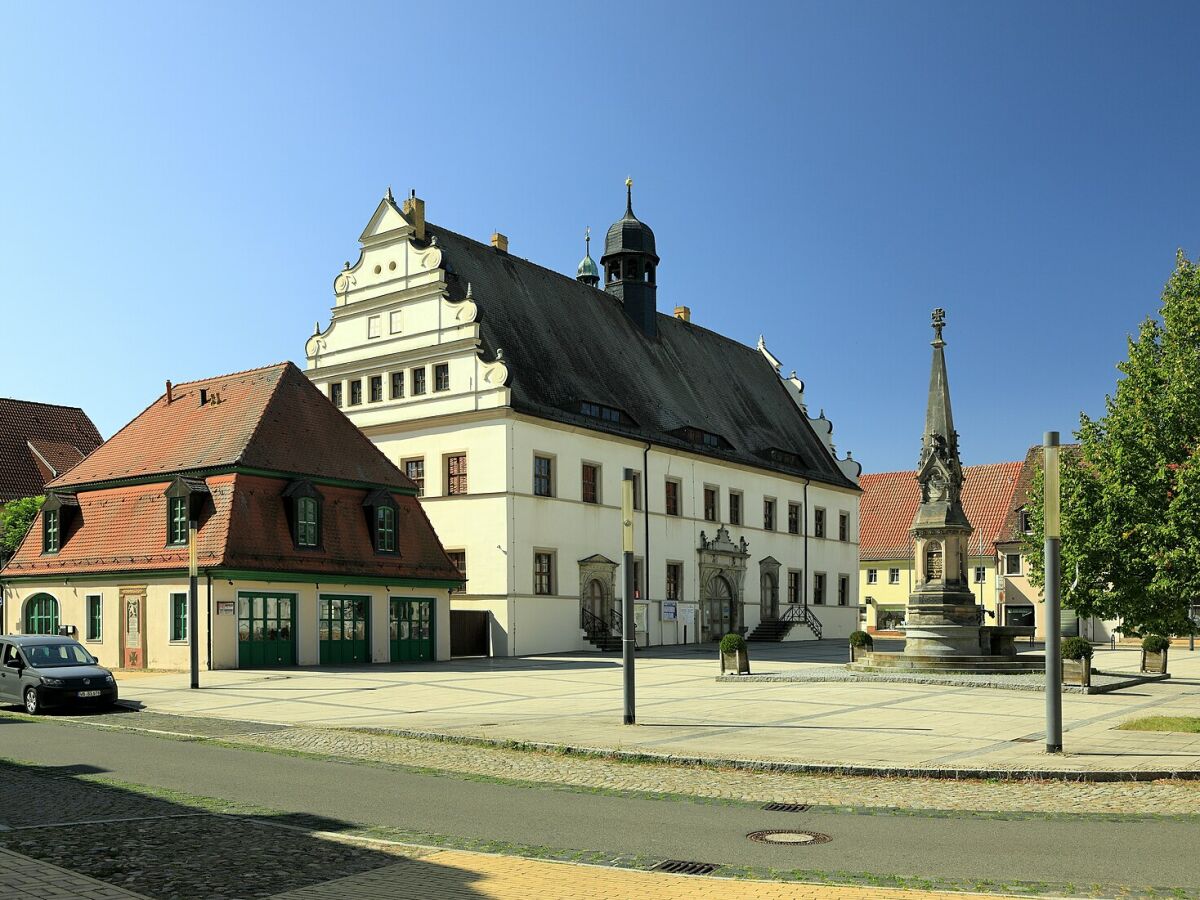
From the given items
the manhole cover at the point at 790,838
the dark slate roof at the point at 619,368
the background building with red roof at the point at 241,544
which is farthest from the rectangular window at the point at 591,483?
the manhole cover at the point at 790,838

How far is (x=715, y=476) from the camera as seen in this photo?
56594 mm

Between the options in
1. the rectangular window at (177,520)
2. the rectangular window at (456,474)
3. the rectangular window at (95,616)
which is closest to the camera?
the rectangular window at (177,520)

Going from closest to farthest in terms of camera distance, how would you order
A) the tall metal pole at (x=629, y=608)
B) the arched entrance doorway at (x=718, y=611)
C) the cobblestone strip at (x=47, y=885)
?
the cobblestone strip at (x=47, y=885) < the tall metal pole at (x=629, y=608) < the arched entrance doorway at (x=718, y=611)

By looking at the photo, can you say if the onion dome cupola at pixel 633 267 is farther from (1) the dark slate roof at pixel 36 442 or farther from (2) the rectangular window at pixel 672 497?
(1) the dark slate roof at pixel 36 442

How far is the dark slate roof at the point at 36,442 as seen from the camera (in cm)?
6219

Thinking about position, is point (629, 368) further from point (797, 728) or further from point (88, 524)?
point (797, 728)

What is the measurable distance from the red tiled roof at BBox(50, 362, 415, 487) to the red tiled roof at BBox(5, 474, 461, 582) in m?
0.65

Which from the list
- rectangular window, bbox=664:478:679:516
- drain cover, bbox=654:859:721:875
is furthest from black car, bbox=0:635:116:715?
rectangular window, bbox=664:478:679:516

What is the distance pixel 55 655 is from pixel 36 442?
146 ft

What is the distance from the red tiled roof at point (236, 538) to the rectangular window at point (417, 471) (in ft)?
16.5

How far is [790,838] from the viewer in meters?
10.1

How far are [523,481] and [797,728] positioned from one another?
2695 cm

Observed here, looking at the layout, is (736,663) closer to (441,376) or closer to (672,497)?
(441,376)

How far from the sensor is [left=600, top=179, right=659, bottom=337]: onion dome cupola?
59812 millimetres
